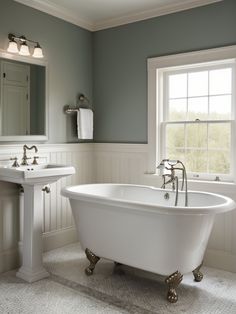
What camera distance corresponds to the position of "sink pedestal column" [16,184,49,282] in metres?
3.06

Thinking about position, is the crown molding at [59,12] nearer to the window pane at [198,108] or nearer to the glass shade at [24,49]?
the glass shade at [24,49]

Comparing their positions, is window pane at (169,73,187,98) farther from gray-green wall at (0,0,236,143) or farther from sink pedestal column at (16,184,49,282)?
sink pedestal column at (16,184,49,282)

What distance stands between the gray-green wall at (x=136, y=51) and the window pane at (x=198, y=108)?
0.50m

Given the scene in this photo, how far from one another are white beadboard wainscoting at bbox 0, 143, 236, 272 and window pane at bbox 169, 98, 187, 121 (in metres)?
0.45

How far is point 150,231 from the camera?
266 centimetres

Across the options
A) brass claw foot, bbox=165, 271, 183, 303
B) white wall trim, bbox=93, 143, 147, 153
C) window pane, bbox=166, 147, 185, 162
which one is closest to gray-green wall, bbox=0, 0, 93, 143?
white wall trim, bbox=93, 143, 147, 153

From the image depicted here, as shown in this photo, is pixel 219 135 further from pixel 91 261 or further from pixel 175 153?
pixel 91 261

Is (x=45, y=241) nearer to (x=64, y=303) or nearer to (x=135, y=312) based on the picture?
(x=64, y=303)

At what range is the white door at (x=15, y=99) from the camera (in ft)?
10.8

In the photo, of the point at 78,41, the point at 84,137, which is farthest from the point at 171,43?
the point at 84,137

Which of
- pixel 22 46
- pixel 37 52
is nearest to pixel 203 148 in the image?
pixel 37 52

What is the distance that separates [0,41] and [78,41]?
111 cm

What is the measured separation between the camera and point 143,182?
3.88m

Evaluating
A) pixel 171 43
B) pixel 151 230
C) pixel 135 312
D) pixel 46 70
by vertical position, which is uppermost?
pixel 171 43
